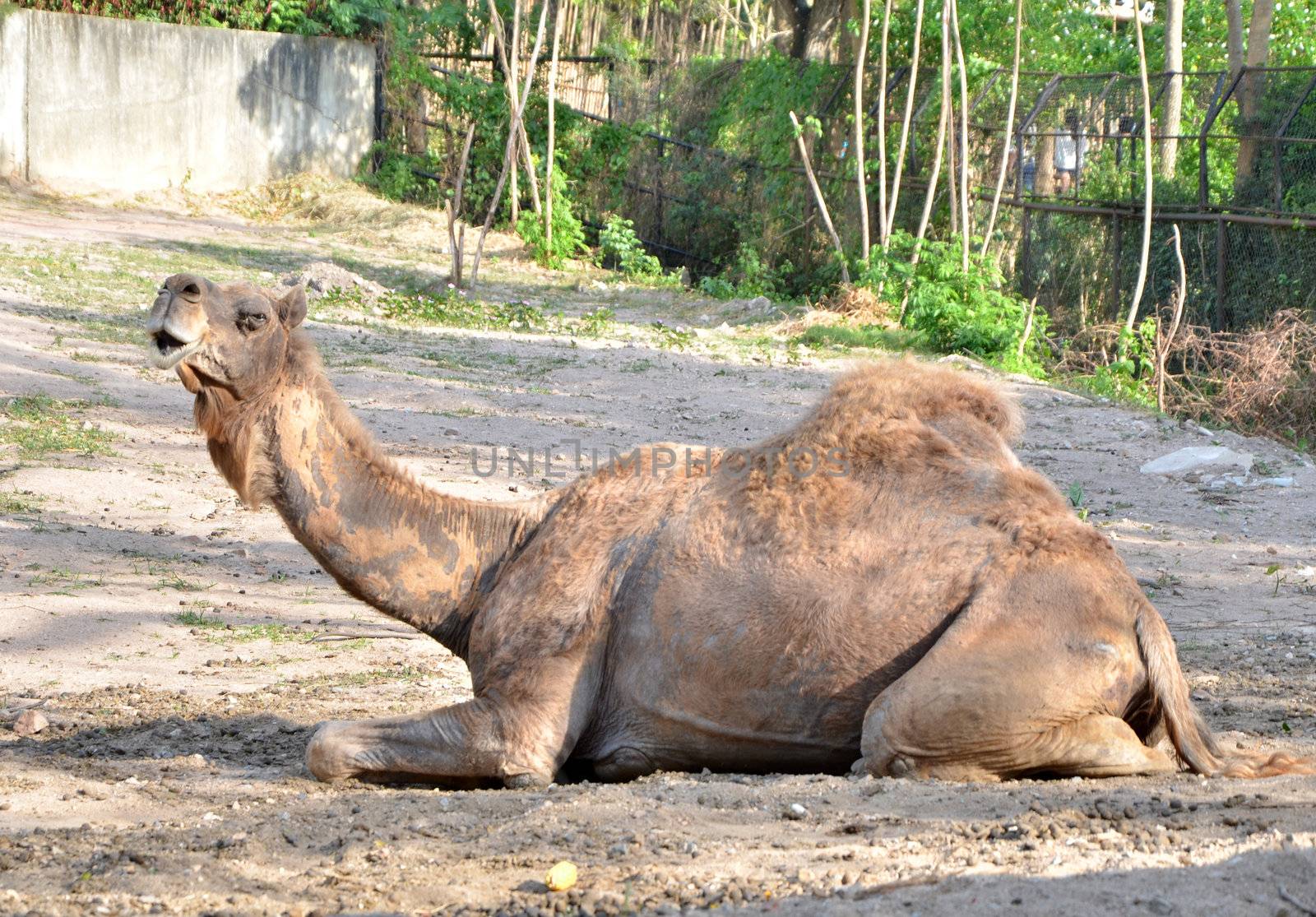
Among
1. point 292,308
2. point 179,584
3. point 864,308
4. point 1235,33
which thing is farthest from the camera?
point 1235,33

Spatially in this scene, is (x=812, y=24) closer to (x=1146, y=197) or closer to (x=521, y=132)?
(x=521, y=132)

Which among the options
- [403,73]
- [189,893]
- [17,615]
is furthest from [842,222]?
[189,893]

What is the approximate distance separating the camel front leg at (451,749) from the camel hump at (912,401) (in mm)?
1390

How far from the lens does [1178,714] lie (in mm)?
4145

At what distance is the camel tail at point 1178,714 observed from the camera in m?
4.12

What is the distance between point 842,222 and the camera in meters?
20.2

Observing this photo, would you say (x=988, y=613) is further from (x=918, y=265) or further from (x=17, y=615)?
(x=918, y=265)

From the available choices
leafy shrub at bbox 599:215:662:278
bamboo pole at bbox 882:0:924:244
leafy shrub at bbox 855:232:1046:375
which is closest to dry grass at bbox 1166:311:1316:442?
leafy shrub at bbox 855:232:1046:375

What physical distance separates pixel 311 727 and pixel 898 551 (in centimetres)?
226

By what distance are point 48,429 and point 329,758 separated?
5686mm

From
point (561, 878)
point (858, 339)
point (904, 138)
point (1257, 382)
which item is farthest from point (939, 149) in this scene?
point (561, 878)

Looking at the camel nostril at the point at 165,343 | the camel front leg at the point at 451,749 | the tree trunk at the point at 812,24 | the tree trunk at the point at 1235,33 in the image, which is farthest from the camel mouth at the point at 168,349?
the tree trunk at the point at 1235,33

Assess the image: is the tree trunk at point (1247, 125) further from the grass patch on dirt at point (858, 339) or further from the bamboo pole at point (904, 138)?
the grass patch on dirt at point (858, 339)

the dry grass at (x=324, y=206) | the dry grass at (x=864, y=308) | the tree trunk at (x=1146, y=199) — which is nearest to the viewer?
the tree trunk at (x=1146, y=199)
